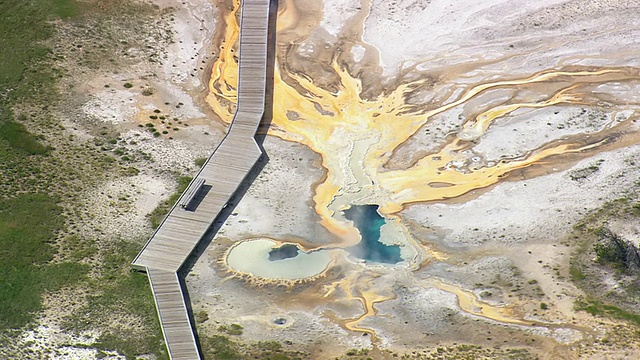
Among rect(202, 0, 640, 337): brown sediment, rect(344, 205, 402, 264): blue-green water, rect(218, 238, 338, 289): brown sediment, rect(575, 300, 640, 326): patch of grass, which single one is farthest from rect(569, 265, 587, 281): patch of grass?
rect(218, 238, 338, 289): brown sediment

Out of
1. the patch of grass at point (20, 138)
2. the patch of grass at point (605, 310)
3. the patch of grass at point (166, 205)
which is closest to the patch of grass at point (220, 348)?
the patch of grass at point (166, 205)

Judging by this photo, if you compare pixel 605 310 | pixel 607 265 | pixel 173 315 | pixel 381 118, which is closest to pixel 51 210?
pixel 173 315

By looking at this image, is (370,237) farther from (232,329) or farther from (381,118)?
(232,329)

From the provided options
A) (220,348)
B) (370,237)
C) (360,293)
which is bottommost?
(220,348)

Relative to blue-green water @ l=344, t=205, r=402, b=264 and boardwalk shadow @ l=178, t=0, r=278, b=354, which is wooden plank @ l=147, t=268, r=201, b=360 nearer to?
boardwalk shadow @ l=178, t=0, r=278, b=354

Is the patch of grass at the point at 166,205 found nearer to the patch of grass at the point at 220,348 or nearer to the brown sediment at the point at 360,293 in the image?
the patch of grass at the point at 220,348

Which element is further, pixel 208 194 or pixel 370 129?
pixel 370 129
